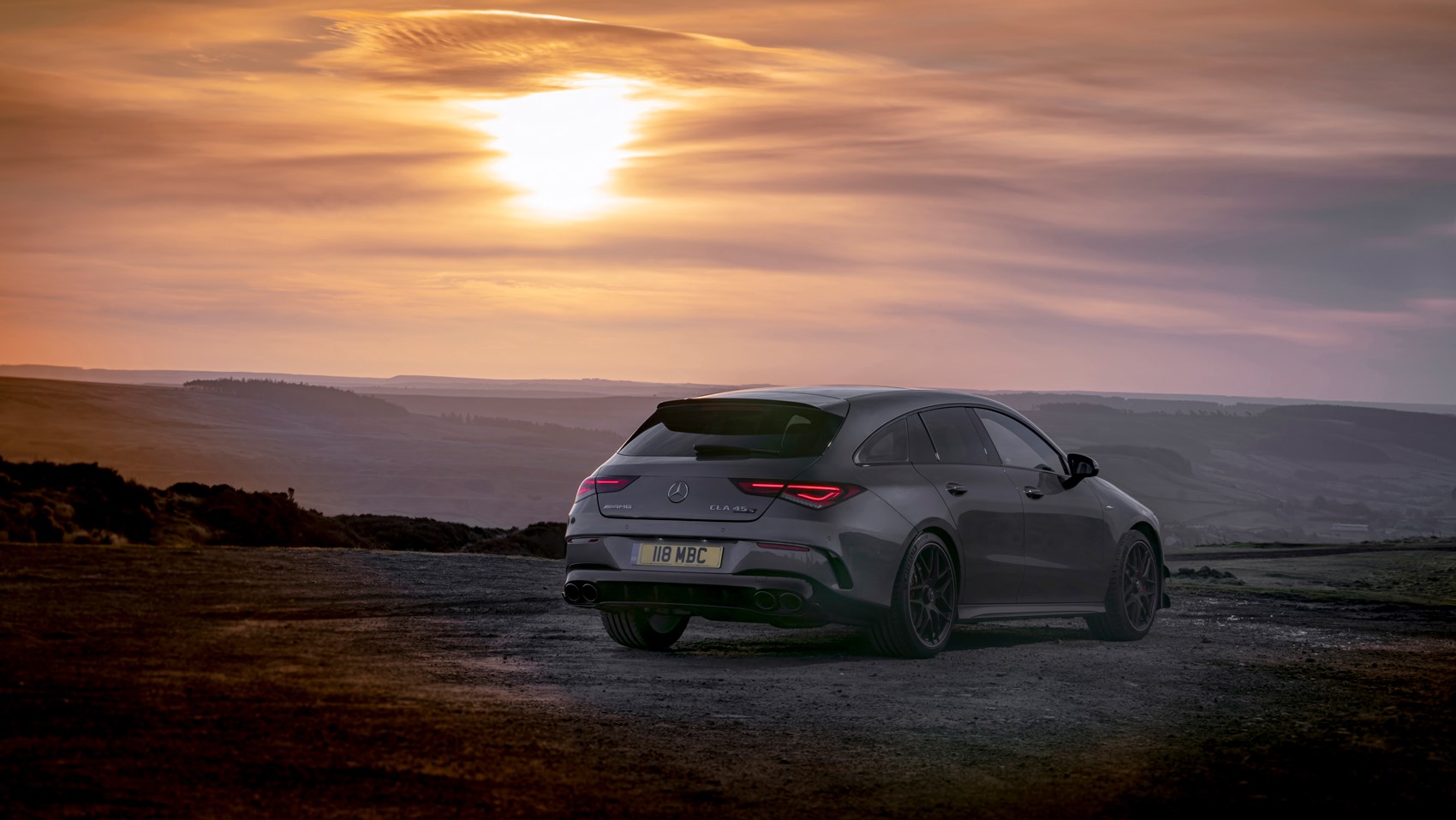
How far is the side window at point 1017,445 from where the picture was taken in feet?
35.8

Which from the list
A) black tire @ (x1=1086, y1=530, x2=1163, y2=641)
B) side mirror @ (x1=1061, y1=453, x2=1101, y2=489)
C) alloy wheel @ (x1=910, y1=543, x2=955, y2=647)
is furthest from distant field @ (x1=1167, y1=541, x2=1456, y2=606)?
alloy wheel @ (x1=910, y1=543, x2=955, y2=647)

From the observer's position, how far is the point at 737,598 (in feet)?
30.0

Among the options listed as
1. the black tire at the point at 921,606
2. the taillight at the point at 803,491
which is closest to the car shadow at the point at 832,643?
the black tire at the point at 921,606

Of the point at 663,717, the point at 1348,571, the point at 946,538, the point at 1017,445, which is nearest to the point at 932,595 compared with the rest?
the point at 946,538

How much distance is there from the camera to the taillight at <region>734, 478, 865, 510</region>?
30.0 feet

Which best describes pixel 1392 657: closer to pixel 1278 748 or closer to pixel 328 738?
pixel 1278 748

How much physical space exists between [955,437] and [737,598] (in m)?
2.25

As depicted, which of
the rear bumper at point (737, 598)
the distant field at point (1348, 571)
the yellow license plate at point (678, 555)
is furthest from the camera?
the distant field at point (1348, 571)

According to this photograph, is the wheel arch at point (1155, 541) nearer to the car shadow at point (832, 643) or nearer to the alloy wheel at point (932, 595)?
the car shadow at point (832, 643)

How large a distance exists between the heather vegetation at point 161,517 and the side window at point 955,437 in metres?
12.1

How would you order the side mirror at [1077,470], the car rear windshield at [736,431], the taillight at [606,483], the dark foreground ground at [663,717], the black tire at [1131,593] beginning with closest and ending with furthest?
the dark foreground ground at [663,717] → the car rear windshield at [736,431] → the taillight at [606,483] → the side mirror at [1077,470] → the black tire at [1131,593]

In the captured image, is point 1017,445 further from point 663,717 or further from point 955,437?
point 663,717

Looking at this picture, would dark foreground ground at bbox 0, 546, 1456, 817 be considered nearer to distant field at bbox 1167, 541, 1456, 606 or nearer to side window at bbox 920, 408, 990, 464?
side window at bbox 920, 408, 990, 464

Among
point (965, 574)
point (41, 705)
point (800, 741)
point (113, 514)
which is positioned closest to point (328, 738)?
point (41, 705)
